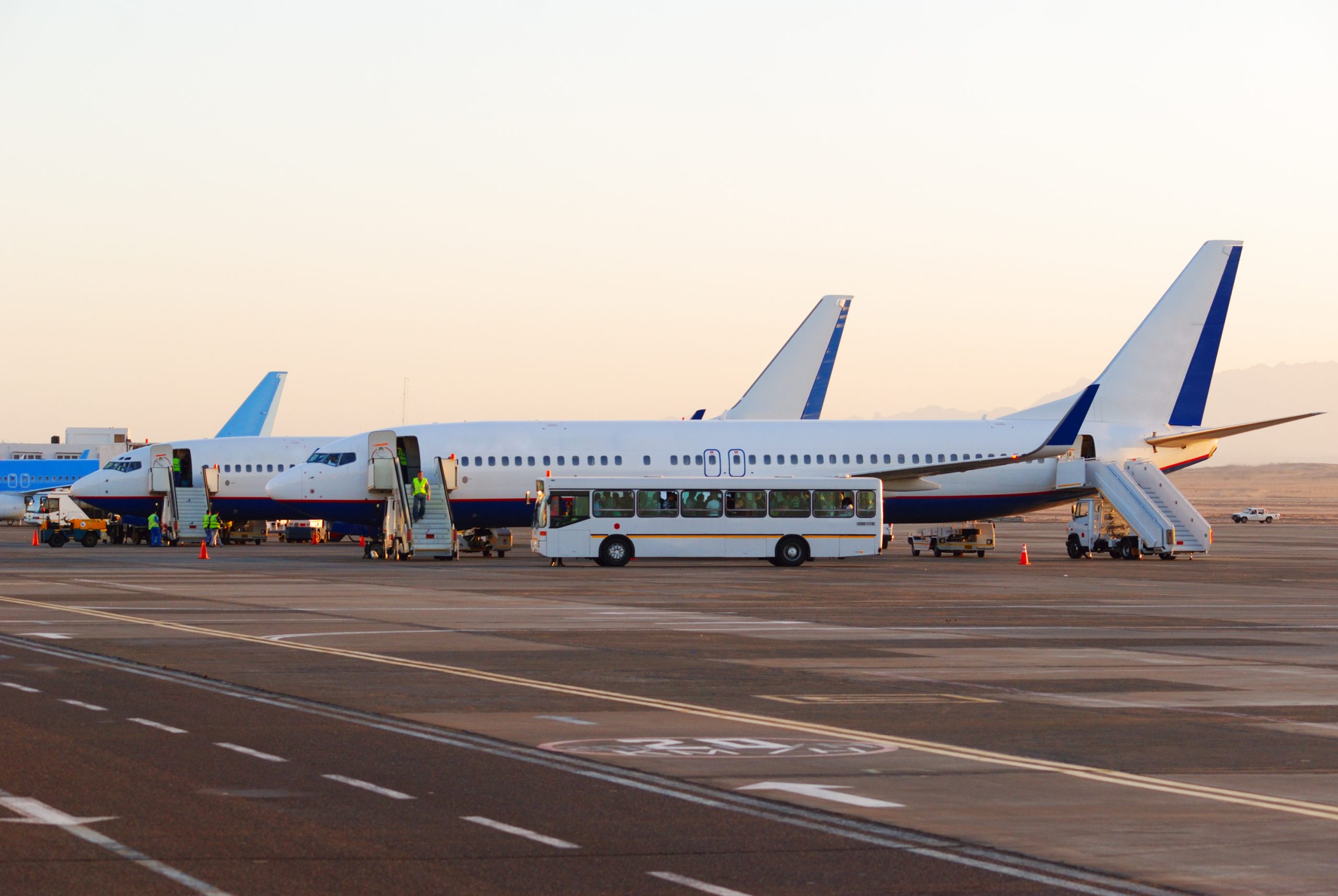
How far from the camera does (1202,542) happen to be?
5756cm

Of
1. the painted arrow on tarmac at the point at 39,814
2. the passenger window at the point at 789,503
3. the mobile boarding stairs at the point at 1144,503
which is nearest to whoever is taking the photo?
the painted arrow on tarmac at the point at 39,814

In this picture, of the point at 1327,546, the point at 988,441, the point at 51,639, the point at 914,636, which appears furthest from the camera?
the point at 1327,546

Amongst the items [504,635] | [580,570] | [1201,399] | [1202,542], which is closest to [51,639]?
[504,635]

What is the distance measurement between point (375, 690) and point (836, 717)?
5.86 meters

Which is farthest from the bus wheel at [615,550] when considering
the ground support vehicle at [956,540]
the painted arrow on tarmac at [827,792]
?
the painted arrow on tarmac at [827,792]

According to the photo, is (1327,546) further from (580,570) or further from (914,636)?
(914,636)

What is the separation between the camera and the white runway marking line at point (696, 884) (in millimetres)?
9414

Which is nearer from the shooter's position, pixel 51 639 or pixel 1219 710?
pixel 1219 710

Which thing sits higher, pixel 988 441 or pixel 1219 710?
pixel 988 441

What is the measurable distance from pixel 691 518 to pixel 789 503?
3312mm

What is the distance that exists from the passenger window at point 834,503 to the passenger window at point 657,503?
15.5 feet

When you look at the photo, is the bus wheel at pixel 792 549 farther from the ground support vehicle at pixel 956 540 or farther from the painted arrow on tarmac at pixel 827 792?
the painted arrow on tarmac at pixel 827 792

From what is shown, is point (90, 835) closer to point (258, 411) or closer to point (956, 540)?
point (956, 540)

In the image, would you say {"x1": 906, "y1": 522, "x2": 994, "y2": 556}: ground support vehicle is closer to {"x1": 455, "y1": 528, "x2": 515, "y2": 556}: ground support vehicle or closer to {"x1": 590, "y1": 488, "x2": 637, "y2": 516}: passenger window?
{"x1": 590, "y1": 488, "x2": 637, "y2": 516}: passenger window
